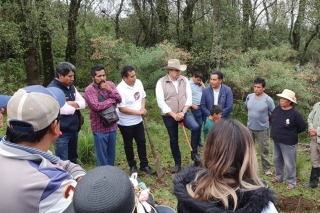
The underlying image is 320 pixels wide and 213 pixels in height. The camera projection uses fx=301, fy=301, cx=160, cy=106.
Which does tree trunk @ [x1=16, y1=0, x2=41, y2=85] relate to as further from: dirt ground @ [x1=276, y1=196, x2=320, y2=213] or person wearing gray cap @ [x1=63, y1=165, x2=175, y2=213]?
person wearing gray cap @ [x1=63, y1=165, x2=175, y2=213]

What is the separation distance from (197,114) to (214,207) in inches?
202

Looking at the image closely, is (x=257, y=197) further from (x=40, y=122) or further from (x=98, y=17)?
(x=98, y=17)

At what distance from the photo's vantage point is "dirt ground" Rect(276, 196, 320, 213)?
4586 millimetres

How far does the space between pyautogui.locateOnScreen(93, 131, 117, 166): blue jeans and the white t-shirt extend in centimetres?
31

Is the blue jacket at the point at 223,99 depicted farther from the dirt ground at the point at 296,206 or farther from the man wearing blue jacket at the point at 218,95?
the dirt ground at the point at 296,206

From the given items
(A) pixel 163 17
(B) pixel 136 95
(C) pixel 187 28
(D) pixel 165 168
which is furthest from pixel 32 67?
(C) pixel 187 28

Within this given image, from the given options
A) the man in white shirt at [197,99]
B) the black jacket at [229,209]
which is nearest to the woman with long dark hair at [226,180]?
the black jacket at [229,209]

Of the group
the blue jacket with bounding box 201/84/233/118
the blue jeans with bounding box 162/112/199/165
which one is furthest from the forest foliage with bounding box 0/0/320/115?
the blue jeans with bounding box 162/112/199/165

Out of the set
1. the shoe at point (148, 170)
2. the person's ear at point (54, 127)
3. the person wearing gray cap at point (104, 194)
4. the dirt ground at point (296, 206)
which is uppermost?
the person's ear at point (54, 127)

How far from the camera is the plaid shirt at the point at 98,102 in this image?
4.44m

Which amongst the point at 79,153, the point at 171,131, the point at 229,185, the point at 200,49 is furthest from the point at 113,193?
the point at 200,49

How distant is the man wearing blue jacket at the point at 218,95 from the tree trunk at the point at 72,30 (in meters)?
7.86

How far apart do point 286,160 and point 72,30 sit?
10.5 metres

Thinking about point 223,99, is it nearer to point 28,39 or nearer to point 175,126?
point 175,126
